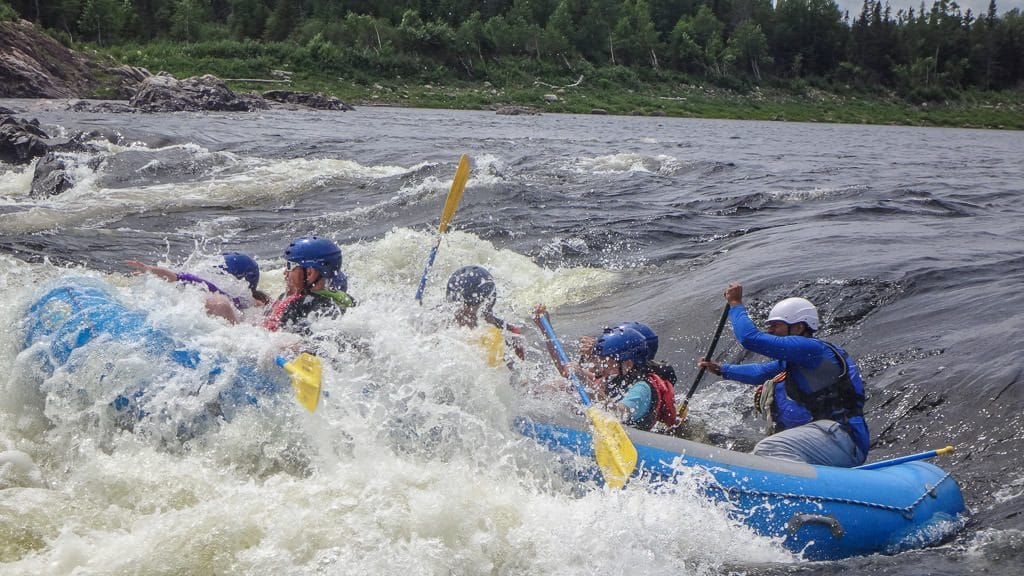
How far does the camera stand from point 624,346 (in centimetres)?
558

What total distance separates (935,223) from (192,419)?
10401mm

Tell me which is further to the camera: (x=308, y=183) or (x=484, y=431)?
(x=308, y=183)

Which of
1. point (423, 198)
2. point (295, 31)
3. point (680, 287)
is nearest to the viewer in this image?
point (680, 287)

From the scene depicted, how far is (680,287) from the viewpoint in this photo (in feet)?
32.4

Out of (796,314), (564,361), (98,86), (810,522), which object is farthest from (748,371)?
(98,86)

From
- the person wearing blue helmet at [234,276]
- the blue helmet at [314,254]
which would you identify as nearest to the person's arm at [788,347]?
the blue helmet at [314,254]

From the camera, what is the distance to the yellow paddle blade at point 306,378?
4617 mm

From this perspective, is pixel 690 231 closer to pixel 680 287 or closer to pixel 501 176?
pixel 680 287

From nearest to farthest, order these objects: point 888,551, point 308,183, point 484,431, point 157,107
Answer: point 888,551
point 484,431
point 308,183
point 157,107

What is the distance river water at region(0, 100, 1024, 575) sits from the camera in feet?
14.1

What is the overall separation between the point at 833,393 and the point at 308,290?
10.9 ft

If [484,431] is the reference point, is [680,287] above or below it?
below

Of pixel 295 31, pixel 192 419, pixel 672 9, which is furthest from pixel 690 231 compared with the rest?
pixel 672 9

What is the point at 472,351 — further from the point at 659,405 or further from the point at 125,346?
the point at 125,346
